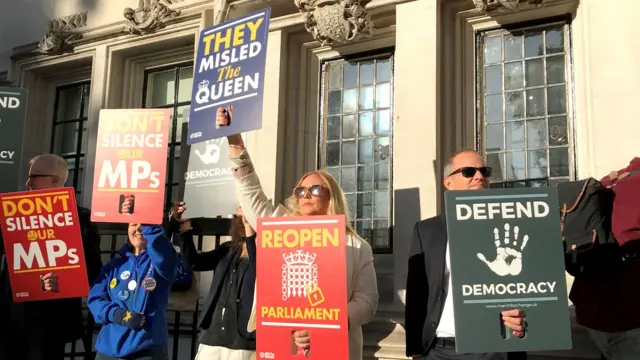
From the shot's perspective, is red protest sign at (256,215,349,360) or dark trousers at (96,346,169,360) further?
dark trousers at (96,346,169,360)

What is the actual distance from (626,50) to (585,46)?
37 centimetres

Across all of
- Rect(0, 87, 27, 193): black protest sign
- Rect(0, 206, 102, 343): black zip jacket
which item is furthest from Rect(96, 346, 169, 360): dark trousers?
Rect(0, 87, 27, 193): black protest sign

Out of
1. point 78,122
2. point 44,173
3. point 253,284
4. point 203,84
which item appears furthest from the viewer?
point 78,122

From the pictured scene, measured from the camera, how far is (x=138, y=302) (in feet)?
13.4

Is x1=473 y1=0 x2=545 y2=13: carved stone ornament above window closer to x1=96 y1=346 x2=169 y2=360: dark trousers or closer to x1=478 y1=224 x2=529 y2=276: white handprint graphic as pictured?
x1=478 y1=224 x2=529 y2=276: white handprint graphic

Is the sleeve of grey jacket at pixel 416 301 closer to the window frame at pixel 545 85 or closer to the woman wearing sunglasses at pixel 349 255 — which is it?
the woman wearing sunglasses at pixel 349 255

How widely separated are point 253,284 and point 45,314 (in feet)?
4.34

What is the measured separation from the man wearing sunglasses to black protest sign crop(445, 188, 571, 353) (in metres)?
0.34

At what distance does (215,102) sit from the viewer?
462 centimetres

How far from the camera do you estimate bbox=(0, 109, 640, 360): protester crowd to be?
3.49 metres

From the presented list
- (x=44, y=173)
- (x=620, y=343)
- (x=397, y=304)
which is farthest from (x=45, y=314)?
(x=620, y=343)

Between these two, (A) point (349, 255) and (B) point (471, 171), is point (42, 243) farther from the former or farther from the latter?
(B) point (471, 171)

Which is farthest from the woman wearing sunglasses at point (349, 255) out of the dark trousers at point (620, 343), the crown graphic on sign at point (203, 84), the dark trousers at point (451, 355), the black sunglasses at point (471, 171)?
the dark trousers at point (620, 343)

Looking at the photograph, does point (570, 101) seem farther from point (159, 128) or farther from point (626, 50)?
point (159, 128)
